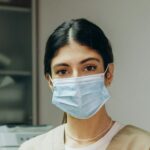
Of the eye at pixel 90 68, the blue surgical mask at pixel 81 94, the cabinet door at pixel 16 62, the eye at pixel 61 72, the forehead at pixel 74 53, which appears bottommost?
the cabinet door at pixel 16 62

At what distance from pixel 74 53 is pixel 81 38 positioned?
0.18 ft

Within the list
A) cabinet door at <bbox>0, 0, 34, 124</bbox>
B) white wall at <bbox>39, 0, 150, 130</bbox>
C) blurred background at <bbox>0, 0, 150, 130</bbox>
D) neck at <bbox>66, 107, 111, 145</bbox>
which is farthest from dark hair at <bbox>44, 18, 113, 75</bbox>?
cabinet door at <bbox>0, 0, 34, 124</bbox>

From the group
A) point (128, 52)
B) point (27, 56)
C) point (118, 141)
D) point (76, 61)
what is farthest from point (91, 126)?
point (27, 56)

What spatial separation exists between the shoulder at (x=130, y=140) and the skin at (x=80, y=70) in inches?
2.3

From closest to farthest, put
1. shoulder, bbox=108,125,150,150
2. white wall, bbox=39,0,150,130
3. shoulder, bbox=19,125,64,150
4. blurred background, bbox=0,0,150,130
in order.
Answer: shoulder, bbox=108,125,150,150 < shoulder, bbox=19,125,64,150 < white wall, bbox=39,0,150,130 < blurred background, bbox=0,0,150,130

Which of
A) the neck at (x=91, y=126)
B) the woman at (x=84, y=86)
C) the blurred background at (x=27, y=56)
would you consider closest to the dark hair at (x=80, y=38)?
the woman at (x=84, y=86)

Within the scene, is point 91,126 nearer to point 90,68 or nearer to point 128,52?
point 90,68

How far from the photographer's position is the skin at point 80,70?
1226mm

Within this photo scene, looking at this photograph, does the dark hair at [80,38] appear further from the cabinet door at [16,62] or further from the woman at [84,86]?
the cabinet door at [16,62]

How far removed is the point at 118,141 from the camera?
1246mm

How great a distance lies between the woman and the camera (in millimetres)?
1237

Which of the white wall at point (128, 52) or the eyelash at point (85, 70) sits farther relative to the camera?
the white wall at point (128, 52)

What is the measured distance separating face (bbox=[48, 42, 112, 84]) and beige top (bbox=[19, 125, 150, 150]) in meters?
0.21

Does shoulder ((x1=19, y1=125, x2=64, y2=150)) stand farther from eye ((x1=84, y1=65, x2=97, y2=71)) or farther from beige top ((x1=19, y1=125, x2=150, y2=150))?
eye ((x1=84, y1=65, x2=97, y2=71))
